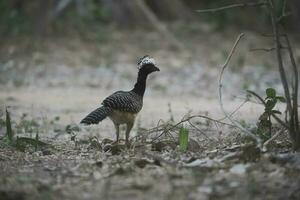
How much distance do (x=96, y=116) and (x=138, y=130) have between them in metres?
1.41

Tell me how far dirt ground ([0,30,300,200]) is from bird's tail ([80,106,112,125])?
0.86ft

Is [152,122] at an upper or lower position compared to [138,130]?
upper

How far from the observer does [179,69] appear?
12.5 m

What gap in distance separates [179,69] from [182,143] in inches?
287

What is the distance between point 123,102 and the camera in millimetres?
Answer: 5691

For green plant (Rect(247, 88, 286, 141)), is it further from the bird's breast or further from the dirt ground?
the bird's breast

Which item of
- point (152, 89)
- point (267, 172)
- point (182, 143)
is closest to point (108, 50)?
point (152, 89)

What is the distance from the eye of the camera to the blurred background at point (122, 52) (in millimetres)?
10305

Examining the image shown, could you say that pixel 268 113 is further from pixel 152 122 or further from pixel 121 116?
pixel 152 122

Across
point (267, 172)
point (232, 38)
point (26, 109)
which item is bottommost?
point (267, 172)

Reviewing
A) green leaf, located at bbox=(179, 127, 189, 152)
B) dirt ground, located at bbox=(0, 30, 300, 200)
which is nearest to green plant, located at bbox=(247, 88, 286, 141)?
dirt ground, located at bbox=(0, 30, 300, 200)

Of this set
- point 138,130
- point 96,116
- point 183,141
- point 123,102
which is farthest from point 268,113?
point 138,130

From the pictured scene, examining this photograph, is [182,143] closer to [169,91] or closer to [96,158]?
[96,158]

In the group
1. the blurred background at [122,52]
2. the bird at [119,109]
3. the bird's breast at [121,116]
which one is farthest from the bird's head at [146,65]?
the blurred background at [122,52]
